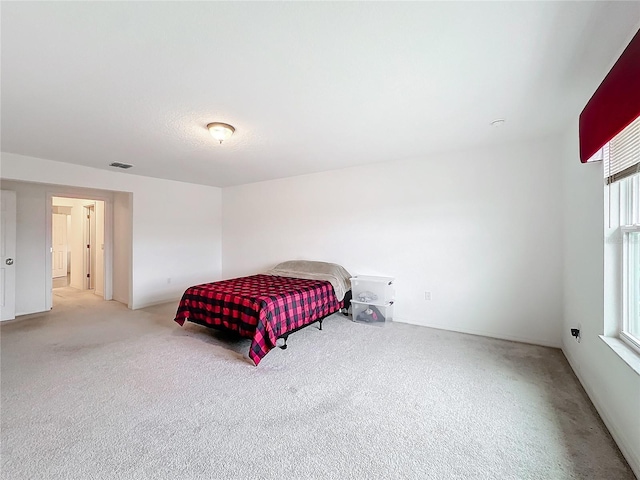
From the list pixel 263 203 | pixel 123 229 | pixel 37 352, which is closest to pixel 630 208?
pixel 263 203

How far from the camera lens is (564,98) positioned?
2.27 m

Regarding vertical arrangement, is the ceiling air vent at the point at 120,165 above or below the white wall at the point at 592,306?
above

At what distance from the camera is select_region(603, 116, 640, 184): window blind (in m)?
1.67

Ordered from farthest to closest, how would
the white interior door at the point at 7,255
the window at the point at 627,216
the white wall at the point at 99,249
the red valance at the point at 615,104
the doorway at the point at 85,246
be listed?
the doorway at the point at 85,246, the white wall at the point at 99,249, the white interior door at the point at 7,255, the window at the point at 627,216, the red valance at the point at 615,104

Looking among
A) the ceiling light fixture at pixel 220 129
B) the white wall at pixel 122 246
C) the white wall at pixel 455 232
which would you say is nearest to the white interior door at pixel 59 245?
the white wall at pixel 122 246

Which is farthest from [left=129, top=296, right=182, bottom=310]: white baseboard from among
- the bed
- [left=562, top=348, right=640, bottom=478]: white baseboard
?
[left=562, top=348, right=640, bottom=478]: white baseboard

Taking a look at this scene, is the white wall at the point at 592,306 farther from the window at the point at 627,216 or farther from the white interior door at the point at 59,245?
the white interior door at the point at 59,245

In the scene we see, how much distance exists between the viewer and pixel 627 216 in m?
1.87

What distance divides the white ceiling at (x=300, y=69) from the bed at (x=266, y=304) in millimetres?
1788

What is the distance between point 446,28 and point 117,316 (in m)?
5.25

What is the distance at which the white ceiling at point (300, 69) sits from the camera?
1.40 m

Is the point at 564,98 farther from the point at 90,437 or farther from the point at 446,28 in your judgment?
the point at 90,437

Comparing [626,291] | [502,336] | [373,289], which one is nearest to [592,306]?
[626,291]

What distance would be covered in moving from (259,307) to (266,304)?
0.08 m
